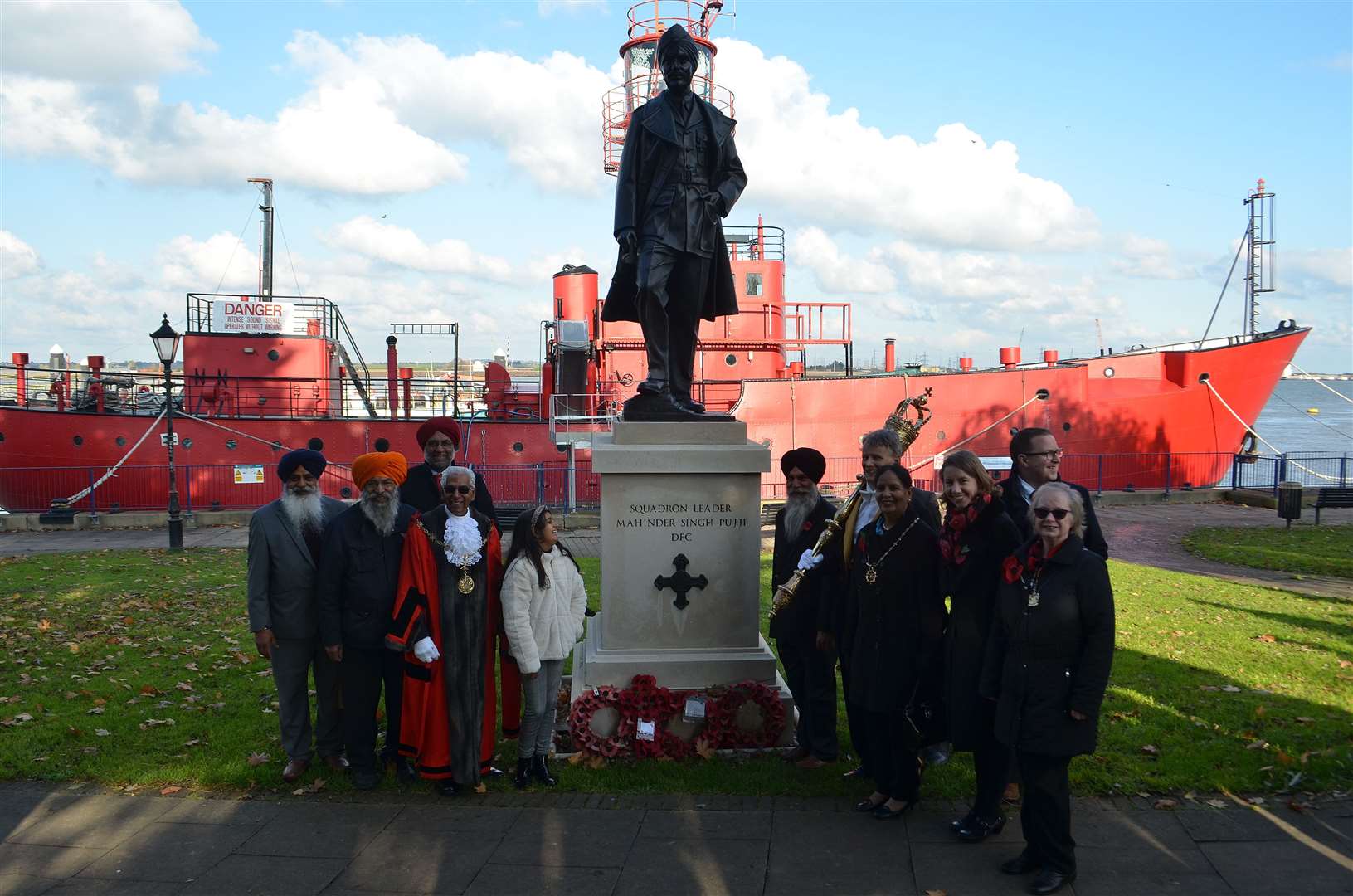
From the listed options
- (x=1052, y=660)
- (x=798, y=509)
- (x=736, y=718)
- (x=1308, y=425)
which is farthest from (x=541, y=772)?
(x=1308, y=425)

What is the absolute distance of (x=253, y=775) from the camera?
5602mm

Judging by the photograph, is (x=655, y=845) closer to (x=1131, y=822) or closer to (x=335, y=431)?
(x=1131, y=822)

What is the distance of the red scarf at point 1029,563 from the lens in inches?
163

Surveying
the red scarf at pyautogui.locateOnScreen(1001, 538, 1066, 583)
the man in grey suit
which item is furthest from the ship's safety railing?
the red scarf at pyautogui.locateOnScreen(1001, 538, 1066, 583)

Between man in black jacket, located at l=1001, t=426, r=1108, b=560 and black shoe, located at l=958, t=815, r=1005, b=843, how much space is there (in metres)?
1.51

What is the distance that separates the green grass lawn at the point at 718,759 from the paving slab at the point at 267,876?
2.98ft

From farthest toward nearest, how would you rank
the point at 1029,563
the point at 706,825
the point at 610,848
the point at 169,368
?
1. the point at 169,368
2. the point at 706,825
3. the point at 610,848
4. the point at 1029,563

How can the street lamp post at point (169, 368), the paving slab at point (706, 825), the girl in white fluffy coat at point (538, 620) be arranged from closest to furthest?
the paving slab at point (706, 825) < the girl in white fluffy coat at point (538, 620) < the street lamp post at point (169, 368)

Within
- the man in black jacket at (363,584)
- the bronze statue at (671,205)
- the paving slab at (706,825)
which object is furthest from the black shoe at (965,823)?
the man in black jacket at (363,584)

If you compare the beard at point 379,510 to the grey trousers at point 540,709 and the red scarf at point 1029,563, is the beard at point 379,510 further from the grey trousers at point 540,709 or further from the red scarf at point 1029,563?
the red scarf at point 1029,563

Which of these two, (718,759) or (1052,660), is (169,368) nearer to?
(718,759)

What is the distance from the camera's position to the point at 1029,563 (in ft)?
13.7

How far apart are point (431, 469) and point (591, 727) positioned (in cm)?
195

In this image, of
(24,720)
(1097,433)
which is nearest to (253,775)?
(24,720)
